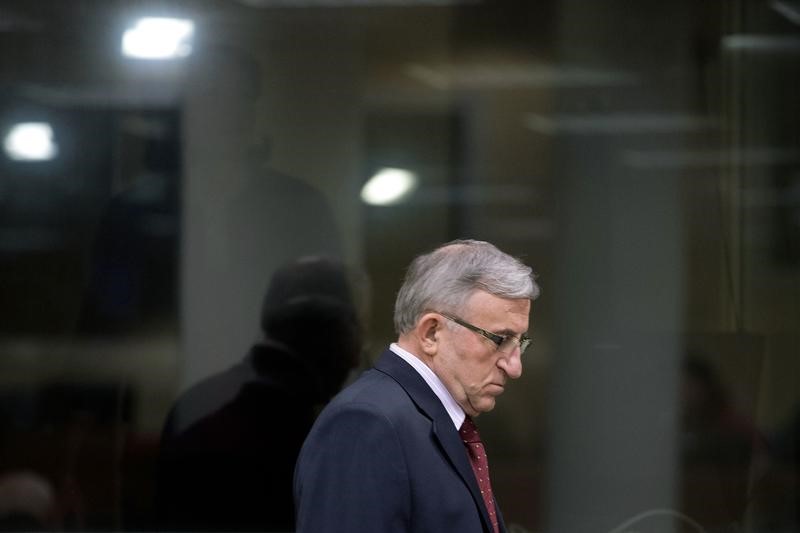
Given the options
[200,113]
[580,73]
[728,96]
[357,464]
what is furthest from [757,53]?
[357,464]

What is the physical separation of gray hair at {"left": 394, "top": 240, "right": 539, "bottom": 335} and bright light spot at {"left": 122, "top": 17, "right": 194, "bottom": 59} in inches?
76.2

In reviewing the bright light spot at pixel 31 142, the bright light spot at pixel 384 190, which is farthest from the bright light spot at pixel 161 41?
the bright light spot at pixel 384 190

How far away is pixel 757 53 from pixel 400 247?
128 cm

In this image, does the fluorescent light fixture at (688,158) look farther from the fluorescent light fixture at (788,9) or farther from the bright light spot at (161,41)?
the bright light spot at (161,41)

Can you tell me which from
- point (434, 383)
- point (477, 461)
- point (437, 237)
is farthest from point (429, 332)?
point (437, 237)

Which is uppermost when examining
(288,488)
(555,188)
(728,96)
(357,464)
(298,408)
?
(728,96)

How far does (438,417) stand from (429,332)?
17 centimetres

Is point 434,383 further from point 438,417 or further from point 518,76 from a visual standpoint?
point 518,76

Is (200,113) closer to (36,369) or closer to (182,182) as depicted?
(182,182)

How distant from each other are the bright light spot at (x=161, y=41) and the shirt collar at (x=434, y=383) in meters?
1.98

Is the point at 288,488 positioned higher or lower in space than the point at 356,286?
lower

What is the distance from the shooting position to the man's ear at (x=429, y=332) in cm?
254

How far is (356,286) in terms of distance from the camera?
4160 millimetres

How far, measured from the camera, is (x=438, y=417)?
2504mm
